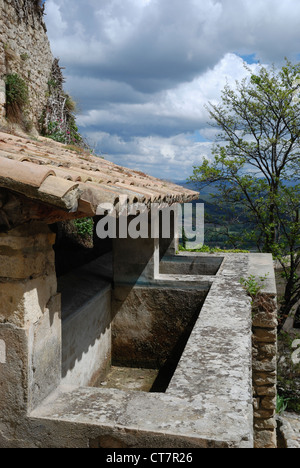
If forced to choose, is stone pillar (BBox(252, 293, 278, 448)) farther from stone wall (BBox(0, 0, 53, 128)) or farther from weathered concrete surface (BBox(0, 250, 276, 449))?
stone wall (BBox(0, 0, 53, 128))

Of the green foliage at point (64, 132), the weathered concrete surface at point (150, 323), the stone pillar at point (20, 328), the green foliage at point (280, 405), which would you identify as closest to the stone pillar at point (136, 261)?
the weathered concrete surface at point (150, 323)

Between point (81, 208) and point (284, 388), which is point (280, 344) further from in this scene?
point (81, 208)

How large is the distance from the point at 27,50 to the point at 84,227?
3568mm

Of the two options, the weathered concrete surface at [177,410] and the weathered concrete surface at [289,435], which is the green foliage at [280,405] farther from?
the weathered concrete surface at [177,410]

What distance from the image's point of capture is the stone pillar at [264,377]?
5.09 meters

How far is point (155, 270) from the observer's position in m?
5.40

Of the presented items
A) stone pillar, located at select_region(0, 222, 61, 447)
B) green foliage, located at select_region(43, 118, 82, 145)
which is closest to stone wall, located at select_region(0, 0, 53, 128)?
green foliage, located at select_region(43, 118, 82, 145)

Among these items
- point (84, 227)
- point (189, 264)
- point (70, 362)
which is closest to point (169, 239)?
point (189, 264)

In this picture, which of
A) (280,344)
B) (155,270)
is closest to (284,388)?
(280,344)

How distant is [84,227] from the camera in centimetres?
858

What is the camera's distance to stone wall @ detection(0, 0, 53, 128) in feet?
22.8

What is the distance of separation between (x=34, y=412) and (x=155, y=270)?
311 centimetres

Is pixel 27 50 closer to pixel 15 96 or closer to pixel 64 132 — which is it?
pixel 15 96
